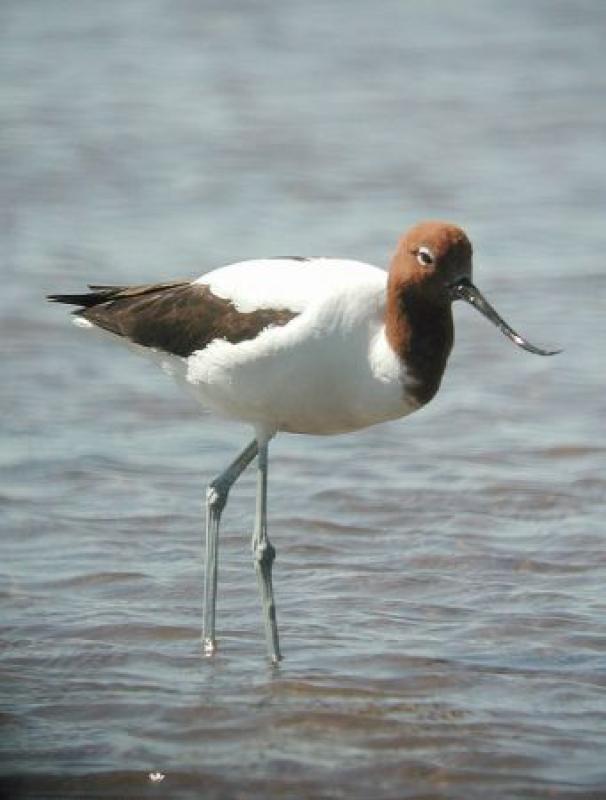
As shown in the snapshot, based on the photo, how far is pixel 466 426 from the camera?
9.37m

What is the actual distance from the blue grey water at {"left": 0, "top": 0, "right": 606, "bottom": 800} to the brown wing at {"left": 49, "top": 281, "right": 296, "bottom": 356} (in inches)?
34.8

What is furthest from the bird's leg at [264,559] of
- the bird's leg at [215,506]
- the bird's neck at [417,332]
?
the bird's neck at [417,332]

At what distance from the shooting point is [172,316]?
7.33 metres

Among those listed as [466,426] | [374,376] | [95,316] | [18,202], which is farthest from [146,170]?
[374,376]

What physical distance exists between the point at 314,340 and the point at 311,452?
2359mm

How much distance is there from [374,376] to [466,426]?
2.62 meters

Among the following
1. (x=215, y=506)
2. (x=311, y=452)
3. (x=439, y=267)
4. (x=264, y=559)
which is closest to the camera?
(x=439, y=267)

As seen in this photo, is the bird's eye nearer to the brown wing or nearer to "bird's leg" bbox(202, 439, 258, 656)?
the brown wing

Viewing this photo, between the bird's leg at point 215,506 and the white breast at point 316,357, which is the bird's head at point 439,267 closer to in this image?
the white breast at point 316,357

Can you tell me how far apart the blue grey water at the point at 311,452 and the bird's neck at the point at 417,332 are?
900 mm

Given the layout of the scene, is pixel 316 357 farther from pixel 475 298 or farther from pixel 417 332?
pixel 475 298

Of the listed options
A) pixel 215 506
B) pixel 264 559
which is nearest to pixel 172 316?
pixel 215 506

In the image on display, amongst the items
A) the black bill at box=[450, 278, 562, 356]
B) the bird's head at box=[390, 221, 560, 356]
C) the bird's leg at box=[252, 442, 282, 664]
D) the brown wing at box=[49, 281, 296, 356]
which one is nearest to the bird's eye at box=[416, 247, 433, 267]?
the bird's head at box=[390, 221, 560, 356]

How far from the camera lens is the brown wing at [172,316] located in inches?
A: 276
